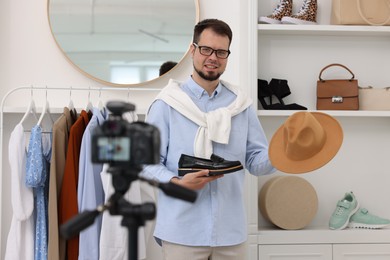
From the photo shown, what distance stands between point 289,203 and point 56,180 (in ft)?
3.77

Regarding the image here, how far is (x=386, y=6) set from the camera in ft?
9.30

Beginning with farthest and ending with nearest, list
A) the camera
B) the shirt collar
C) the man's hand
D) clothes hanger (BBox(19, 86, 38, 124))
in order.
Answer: clothes hanger (BBox(19, 86, 38, 124)) → the shirt collar → the man's hand → the camera

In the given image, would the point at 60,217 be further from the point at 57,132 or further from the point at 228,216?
the point at 228,216

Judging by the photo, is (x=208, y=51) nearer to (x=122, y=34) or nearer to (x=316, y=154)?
(x=316, y=154)

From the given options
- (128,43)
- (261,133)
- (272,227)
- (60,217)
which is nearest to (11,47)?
(128,43)

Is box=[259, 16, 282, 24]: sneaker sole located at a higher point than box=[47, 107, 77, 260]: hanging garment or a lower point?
higher

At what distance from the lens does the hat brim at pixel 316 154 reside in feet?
6.60

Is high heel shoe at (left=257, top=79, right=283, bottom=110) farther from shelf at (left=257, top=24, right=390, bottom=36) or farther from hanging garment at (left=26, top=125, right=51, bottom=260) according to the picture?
hanging garment at (left=26, top=125, right=51, bottom=260)

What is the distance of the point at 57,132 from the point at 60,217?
1.27 feet

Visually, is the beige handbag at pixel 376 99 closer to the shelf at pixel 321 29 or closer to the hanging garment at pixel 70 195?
the shelf at pixel 321 29

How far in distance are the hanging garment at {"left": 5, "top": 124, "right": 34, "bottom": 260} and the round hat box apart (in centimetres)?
114

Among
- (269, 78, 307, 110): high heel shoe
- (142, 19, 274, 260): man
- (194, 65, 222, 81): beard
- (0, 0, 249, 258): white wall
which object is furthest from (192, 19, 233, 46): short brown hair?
(269, 78, 307, 110): high heel shoe

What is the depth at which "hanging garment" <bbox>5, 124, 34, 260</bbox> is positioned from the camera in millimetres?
2395

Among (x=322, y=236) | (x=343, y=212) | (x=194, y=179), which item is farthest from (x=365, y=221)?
(x=194, y=179)
